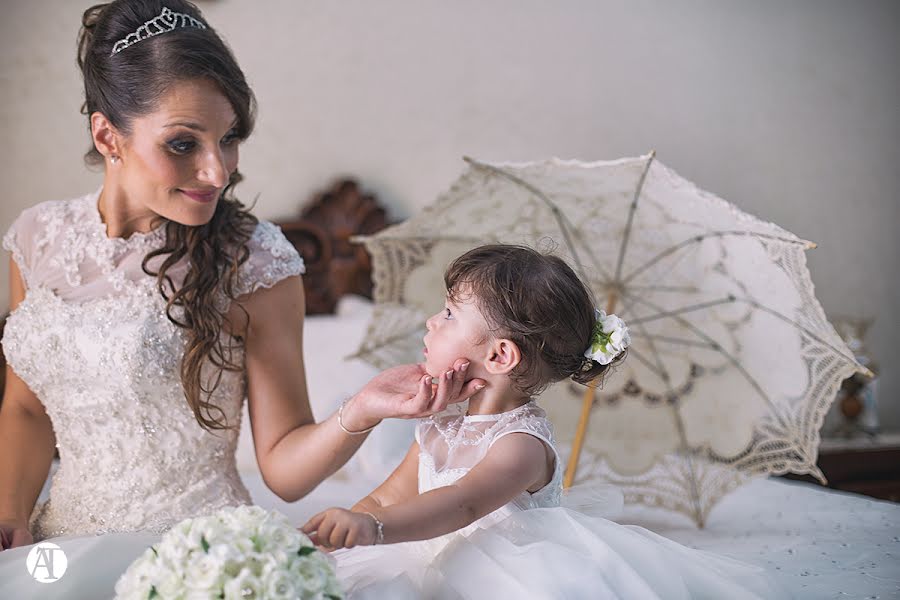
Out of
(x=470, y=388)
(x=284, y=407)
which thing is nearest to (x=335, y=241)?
(x=284, y=407)

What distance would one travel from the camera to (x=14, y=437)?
181 cm

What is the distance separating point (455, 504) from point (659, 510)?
1.30m

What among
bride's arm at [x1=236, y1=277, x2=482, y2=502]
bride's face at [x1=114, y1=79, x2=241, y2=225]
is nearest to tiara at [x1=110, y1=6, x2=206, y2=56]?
bride's face at [x1=114, y1=79, x2=241, y2=225]

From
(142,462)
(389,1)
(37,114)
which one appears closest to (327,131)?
(389,1)

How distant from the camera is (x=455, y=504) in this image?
1224 millimetres

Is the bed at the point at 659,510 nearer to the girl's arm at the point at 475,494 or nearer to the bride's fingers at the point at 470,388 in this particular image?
the girl's arm at the point at 475,494

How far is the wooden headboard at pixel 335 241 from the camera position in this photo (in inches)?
118

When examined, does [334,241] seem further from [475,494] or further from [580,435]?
[475,494]

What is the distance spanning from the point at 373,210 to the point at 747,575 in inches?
79.0

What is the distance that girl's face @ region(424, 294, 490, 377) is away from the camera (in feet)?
4.71

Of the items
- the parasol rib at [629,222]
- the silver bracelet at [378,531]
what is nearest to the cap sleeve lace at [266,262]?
the silver bracelet at [378,531]

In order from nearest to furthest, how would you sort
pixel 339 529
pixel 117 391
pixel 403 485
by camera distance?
pixel 339 529 → pixel 403 485 → pixel 117 391

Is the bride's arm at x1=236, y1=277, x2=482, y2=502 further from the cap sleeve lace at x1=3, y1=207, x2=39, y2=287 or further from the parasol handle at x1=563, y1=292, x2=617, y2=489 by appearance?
the parasol handle at x1=563, y1=292, x2=617, y2=489

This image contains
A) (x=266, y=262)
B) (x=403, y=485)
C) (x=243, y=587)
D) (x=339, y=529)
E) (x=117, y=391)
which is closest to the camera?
(x=243, y=587)
